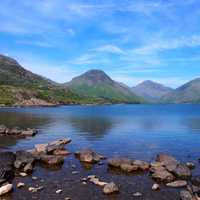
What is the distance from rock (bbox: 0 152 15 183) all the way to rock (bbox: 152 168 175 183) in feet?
63.6

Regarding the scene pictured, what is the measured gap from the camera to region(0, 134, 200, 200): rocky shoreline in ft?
121

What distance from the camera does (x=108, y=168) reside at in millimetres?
48062

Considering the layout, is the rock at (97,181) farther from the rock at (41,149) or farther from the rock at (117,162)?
the rock at (41,149)

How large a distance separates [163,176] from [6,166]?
21.7 meters

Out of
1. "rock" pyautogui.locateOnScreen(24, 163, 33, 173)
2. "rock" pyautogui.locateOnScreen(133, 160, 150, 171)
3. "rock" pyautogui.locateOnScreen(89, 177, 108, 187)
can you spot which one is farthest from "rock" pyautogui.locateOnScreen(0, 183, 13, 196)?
"rock" pyautogui.locateOnScreen(133, 160, 150, 171)

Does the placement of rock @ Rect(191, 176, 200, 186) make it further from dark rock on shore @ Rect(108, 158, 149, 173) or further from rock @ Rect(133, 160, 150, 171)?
dark rock on shore @ Rect(108, 158, 149, 173)

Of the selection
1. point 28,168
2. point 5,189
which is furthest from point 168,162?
point 5,189

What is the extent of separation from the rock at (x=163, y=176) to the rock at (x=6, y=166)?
19.4 m

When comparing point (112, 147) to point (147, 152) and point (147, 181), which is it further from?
point (147, 181)

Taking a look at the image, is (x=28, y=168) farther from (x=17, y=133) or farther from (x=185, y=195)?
(x=17, y=133)

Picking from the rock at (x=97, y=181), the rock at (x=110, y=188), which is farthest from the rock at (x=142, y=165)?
the rock at (x=110, y=188)

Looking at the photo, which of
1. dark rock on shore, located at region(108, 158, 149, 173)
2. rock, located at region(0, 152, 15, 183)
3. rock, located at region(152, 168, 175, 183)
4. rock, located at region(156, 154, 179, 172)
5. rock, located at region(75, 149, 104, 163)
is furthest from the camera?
rock, located at region(75, 149, 104, 163)

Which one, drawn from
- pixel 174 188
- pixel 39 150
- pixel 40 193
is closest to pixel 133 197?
pixel 174 188

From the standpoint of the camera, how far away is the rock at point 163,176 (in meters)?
41.6
